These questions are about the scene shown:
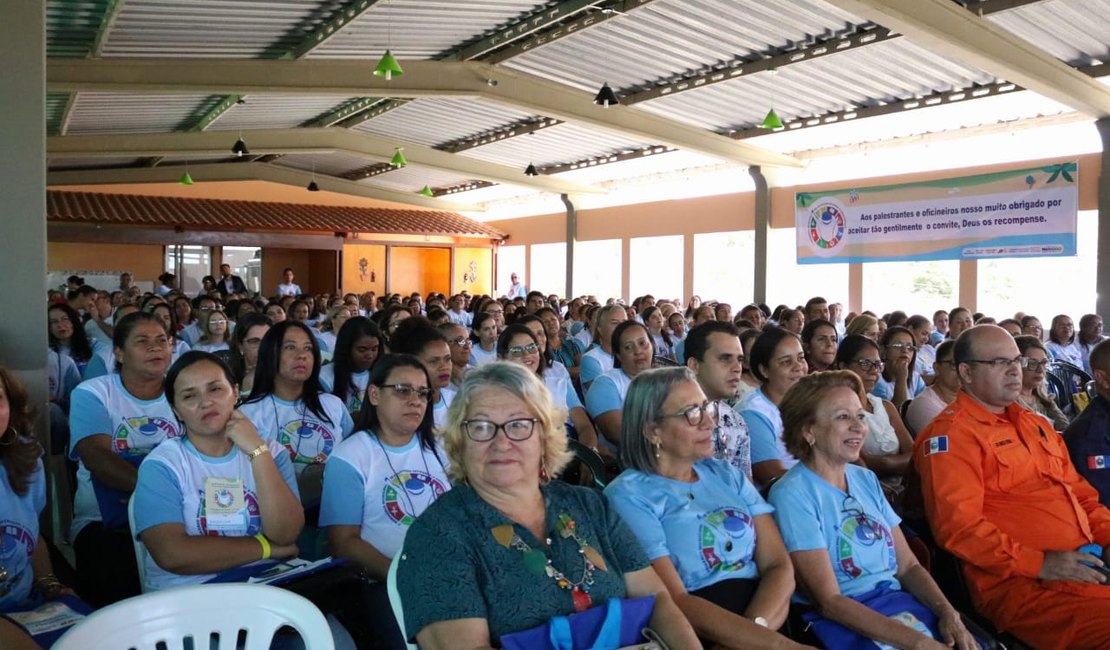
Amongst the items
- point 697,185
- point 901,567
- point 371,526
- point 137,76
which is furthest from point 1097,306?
point 137,76

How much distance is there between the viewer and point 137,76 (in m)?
8.87

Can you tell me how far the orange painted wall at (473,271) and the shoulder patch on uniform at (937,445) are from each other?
18822mm

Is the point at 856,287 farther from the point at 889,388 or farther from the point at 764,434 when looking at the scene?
the point at 764,434

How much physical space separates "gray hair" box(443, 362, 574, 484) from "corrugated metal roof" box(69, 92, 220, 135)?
10.5 m

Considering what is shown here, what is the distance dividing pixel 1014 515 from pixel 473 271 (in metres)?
19.5

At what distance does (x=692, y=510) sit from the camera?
233 centimetres

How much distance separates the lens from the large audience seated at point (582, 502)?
6.19ft

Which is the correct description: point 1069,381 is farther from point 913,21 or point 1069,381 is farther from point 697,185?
point 697,185

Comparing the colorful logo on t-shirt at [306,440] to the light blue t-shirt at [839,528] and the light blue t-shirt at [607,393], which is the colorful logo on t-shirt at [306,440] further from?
the light blue t-shirt at [839,528]

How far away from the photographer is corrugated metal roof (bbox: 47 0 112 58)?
7258mm

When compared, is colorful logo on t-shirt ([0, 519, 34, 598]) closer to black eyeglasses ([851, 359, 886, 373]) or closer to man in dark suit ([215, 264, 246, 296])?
black eyeglasses ([851, 359, 886, 373])

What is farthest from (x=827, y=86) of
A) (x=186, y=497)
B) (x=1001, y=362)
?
(x=186, y=497)

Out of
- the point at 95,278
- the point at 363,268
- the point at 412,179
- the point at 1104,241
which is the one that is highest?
the point at 412,179

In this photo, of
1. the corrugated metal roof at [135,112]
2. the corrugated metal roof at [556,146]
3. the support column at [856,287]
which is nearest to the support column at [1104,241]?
the support column at [856,287]
